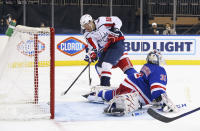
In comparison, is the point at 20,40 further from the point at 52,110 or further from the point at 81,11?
the point at 81,11

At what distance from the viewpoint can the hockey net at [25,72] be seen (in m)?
3.58

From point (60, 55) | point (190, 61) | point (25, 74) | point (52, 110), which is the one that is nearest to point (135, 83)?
point (52, 110)

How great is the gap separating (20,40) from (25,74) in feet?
1.32

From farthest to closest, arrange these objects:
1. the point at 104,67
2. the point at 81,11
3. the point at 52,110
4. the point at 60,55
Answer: the point at 81,11 → the point at 60,55 → the point at 104,67 → the point at 52,110

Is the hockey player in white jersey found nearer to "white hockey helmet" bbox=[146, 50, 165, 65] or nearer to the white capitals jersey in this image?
the white capitals jersey

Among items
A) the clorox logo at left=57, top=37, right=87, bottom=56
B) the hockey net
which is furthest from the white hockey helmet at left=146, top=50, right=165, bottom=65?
the clorox logo at left=57, top=37, right=87, bottom=56

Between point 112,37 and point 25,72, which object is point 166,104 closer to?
point 25,72

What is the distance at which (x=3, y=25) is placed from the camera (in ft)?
31.0

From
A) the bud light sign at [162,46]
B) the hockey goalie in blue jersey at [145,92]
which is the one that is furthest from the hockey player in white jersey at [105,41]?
the bud light sign at [162,46]

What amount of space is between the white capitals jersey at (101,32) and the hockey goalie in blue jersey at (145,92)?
1184 millimetres

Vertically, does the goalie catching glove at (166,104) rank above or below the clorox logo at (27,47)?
below

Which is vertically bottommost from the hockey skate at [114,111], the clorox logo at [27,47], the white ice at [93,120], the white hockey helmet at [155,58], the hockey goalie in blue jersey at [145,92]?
the white ice at [93,120]

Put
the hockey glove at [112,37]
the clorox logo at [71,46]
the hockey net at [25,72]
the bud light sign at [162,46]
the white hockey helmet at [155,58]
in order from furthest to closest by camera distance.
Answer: the bud light sign at [162,46] < the clorox logo at [71,46] < the hockey glove at [112,37] < the white hockey helmet at [155,58] < the hockey net at [25,72]

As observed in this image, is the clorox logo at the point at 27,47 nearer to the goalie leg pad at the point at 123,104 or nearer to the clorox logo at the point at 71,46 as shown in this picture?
the goalie leg pad at the point at 123,104
